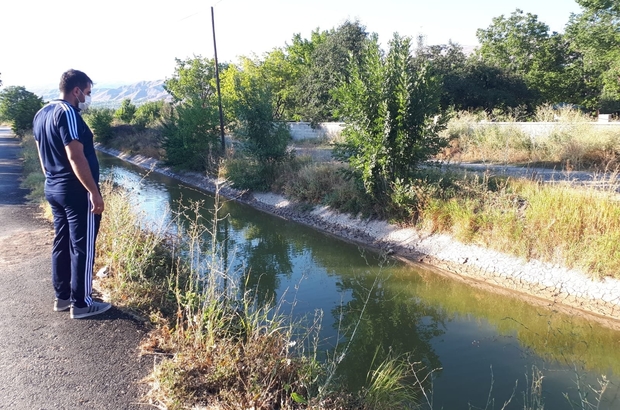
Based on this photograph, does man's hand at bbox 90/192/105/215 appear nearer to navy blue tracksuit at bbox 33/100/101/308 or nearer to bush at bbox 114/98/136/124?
navy blue tracksuit at bbox 33/100/101/308

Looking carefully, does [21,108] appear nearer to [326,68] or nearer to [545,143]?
[326,68]

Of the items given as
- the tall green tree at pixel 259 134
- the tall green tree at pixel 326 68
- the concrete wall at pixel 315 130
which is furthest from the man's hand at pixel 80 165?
the tall green tree at pixel 326 68

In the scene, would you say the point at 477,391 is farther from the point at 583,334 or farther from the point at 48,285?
the point at 48,285

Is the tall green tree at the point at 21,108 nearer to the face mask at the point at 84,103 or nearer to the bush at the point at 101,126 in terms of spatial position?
the bush at the point at 101,126

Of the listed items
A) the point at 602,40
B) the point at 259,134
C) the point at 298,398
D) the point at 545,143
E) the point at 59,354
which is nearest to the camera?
the point at 298,398

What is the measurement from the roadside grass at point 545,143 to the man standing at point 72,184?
11.4 meters

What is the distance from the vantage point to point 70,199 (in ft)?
14.4

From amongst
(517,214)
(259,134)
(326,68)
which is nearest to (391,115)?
(517,214)

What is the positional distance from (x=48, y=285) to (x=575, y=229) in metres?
8.82

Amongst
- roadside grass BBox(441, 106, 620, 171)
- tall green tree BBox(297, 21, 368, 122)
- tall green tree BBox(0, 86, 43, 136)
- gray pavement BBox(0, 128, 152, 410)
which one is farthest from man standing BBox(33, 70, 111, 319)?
tall green tree BBox(0, 86, 43, 136)

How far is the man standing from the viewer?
4262 mm

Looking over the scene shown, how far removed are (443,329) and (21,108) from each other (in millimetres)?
40131

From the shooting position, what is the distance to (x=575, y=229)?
855 centimetres

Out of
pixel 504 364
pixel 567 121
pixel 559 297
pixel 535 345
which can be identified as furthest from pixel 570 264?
pixel 567 121
